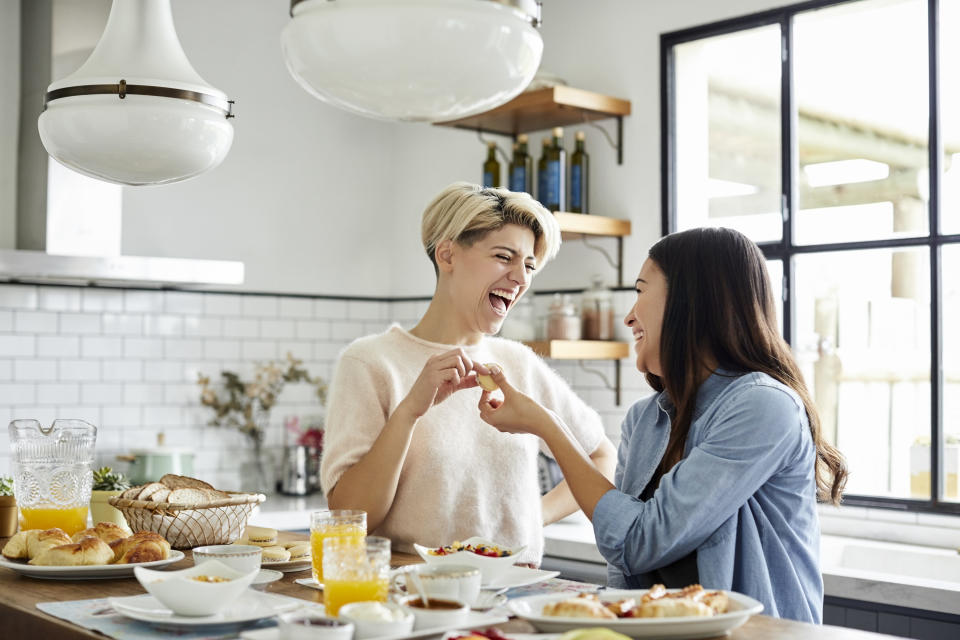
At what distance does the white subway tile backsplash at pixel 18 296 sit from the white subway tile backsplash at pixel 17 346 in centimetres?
12

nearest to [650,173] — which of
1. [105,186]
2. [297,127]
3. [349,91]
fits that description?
[297,127]

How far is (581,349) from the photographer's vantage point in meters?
4.30

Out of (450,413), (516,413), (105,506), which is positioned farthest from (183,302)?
(516,413)

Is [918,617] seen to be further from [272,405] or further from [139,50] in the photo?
[272,405]

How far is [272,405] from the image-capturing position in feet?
16.4

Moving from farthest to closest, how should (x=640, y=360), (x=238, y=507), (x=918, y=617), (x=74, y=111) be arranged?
(x=918, y=617) → (x=238, y=507) → (x=640, y=360) → (x=74, y=111)

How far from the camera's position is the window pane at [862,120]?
3.79 meters

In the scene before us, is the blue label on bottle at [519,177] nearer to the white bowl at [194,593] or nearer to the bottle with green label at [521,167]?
the bottle with green label at [521,167]

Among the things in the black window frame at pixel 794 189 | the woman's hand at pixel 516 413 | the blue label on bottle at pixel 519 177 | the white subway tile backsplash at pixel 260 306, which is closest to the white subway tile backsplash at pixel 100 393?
the white subway tile backsplash at pixel 260 306

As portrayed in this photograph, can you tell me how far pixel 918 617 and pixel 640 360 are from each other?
1398mm

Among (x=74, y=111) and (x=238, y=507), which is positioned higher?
(x=74, y=111)

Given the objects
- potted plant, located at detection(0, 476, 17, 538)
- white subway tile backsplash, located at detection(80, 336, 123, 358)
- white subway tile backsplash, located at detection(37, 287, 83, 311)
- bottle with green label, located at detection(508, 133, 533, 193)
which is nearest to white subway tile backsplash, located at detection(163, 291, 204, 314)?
white subway tile backsplash, located at detection(80, 336, 123, 358)

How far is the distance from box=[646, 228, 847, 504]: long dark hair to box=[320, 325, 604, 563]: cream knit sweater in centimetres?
51

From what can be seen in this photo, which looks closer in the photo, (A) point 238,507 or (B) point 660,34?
(A) point 238,507
